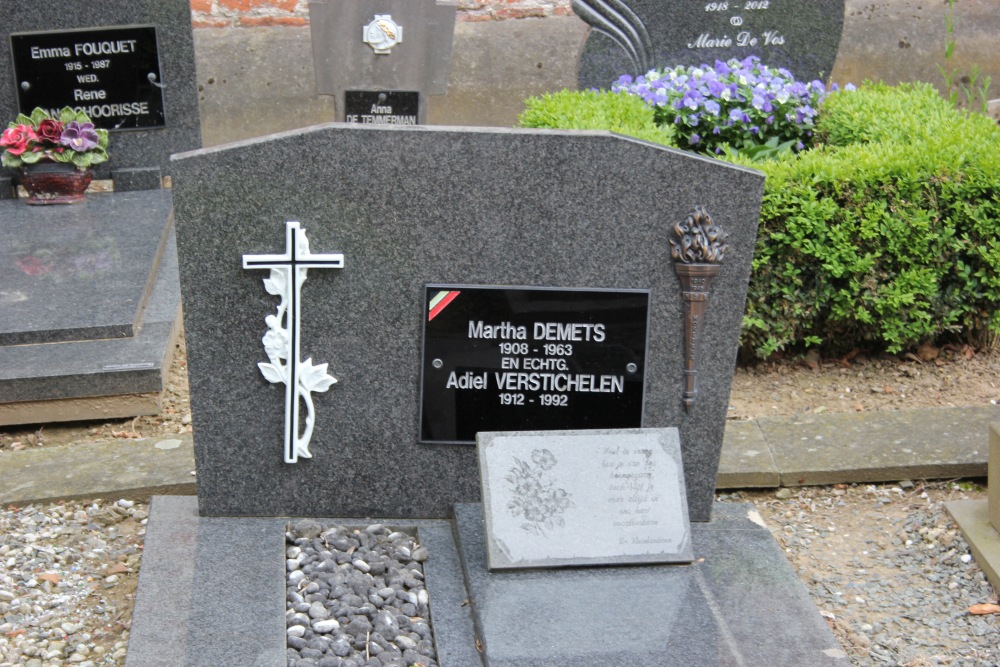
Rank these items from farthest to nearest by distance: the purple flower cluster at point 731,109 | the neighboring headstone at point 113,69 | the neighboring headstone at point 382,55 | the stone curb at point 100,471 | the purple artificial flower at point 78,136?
the neighboring headstone at point 382,55 → the neighboring headstone at point 113,69 → the purple artificial flower at point 78,136 → the purple flower cluster at point 731,109 → the stone curb at point 100,471

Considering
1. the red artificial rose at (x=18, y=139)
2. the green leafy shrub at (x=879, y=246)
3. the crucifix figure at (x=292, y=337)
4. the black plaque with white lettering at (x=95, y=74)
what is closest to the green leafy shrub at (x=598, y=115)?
the green leafy shrub at (x=879, y=246)

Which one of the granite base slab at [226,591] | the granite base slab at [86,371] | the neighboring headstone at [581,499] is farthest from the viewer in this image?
the granite base slab at [86,371]

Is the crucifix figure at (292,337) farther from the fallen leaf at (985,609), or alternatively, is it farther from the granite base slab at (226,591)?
the fallen leaf at (985,609)

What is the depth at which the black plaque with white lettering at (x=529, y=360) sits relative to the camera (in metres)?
3.47

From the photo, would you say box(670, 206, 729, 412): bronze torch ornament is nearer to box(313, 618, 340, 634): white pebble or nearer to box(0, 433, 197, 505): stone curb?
box(313, 618, 340, 634): white pebble

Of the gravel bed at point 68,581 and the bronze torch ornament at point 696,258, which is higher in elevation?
the bronze torch ornament at point 696,258

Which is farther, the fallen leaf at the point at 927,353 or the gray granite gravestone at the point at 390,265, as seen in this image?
the fallen leaf at the point at 927,353

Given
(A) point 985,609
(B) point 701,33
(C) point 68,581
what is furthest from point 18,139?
Result: (A) point 985,609

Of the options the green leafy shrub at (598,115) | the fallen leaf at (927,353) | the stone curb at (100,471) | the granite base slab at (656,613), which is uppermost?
the green leafy shrub at (598,115)

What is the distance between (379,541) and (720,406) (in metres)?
1.16

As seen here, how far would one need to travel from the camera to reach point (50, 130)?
6719mm

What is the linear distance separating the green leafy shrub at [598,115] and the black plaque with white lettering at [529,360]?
2.00 metres

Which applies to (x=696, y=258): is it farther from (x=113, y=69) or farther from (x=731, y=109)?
(x=113, y=69)

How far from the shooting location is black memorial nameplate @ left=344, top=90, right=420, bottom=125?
7.27 m
